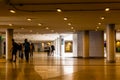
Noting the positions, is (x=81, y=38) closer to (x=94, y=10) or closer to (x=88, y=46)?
(x=88, y=46)

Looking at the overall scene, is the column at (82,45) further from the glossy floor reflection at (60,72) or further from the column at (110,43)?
the glossy floor reflection at (60,72)

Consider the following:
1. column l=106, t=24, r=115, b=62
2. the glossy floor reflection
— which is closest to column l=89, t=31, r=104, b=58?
column l=106, t=24, r=115, b=62

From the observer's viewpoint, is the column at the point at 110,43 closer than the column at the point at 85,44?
Yes

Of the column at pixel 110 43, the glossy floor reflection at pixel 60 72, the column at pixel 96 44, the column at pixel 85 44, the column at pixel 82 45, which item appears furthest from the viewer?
the column at pixel 96 44

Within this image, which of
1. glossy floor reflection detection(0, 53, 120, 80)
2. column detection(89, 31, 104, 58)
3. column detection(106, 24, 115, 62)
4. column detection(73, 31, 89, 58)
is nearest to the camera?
glossy floor reflection detection(0, 53, 120, 80)

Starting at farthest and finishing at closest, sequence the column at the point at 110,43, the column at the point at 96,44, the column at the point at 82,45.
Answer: the column at the point at 96,44 → the column at the point at 82,45 → the column at the point at 110,43

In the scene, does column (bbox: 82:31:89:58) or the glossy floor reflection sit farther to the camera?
column (bbox: 82:31:89:58)

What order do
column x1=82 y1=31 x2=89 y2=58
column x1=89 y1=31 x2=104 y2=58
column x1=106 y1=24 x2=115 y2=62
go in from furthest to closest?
column x1=89 y1=31 x2=104 y2=58 < column x1=82 y1=31 x2=89 y2=58 < column x1=106 y1=24 x2=115 y2=62

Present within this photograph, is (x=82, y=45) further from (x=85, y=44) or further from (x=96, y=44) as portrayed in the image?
(x=96, y=44)

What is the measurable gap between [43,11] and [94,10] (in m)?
3.75

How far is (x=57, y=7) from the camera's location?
67.4 feet

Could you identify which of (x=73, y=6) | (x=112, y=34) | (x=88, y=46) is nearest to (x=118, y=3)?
(x=73, y=6)

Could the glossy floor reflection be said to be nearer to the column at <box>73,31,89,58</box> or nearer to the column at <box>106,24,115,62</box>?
the column at <box>106,24,115,62</box>

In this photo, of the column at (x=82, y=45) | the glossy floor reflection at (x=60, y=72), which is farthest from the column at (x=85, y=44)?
the glossy floor reflection at (x=60, y=72)
